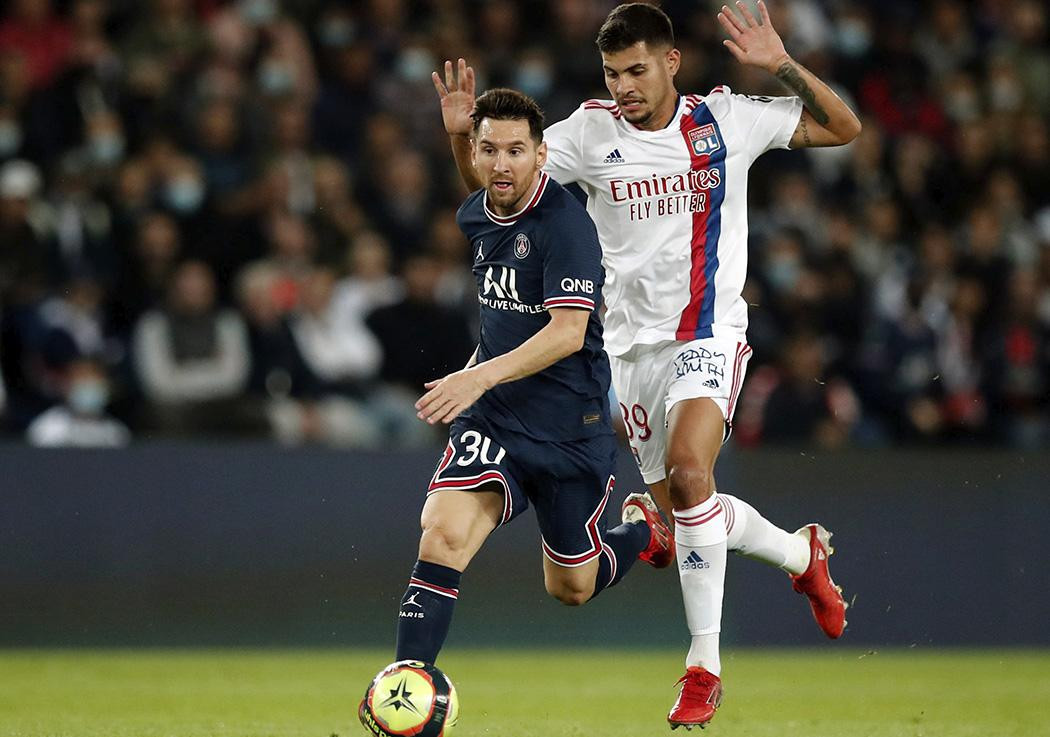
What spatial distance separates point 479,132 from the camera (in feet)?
22.1

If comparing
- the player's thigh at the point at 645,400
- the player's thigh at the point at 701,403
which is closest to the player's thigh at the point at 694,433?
the player's thigh at the point at 701,403

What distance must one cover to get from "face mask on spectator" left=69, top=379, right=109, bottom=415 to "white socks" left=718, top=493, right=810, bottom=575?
4944 millimetres

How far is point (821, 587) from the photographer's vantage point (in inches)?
324

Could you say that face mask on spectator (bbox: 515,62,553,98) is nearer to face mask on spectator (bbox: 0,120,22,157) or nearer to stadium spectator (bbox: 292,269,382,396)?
stadium spectator (bbox: 292,269,382,396)

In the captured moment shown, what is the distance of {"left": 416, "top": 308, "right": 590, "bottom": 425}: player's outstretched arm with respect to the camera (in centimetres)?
617

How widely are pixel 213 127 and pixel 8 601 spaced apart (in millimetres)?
3924

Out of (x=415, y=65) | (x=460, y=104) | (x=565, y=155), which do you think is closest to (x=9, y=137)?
(x=415, y=65)

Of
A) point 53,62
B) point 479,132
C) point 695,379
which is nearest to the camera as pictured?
point 479,132

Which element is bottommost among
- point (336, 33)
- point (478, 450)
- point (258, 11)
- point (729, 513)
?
point (729, 513)

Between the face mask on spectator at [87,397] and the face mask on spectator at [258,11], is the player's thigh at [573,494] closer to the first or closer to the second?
the face mask on spectator at [87,397]

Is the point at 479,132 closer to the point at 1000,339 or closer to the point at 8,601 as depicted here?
the point at 8,601

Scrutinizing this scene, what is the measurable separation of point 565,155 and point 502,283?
1020mm

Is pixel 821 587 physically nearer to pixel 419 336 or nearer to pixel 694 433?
pixel 694 433

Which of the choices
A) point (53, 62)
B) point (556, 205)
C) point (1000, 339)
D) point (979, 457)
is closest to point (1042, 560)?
point (979, 457)
